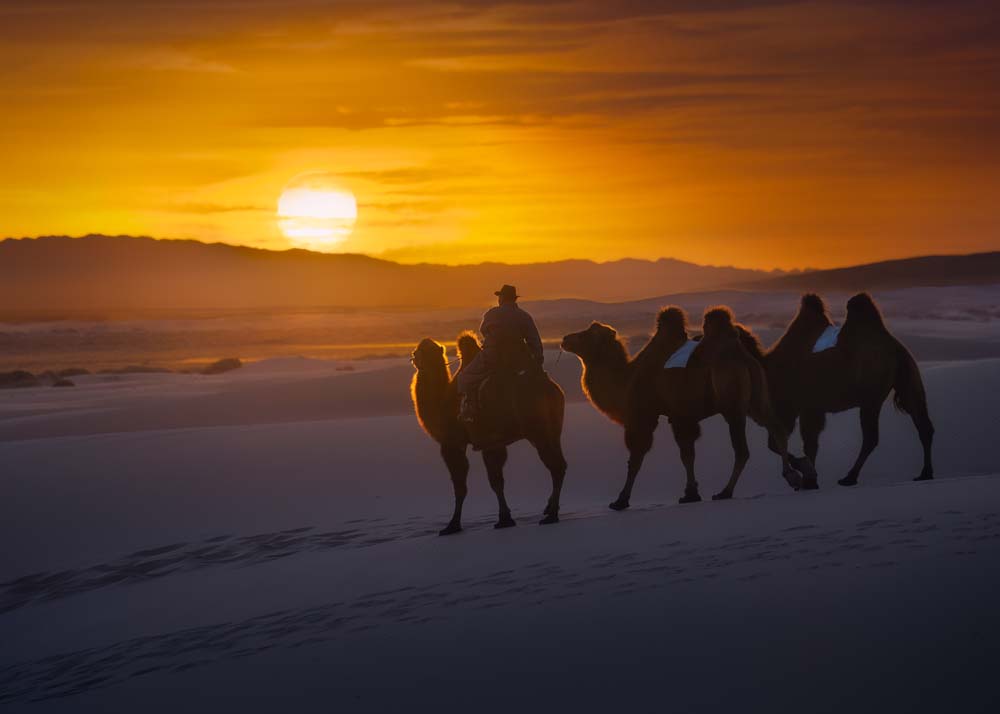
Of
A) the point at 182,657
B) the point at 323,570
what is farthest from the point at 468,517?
the point at 182,657

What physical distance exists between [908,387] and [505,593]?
519cm

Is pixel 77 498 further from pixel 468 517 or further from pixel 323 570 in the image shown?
pixel 323 570

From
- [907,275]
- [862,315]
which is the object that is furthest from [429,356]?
[907,275]

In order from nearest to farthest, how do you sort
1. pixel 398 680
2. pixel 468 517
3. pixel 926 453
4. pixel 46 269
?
pixel 398 680 → pixel 926 453 → pixel 468 517 → pixel 46 269

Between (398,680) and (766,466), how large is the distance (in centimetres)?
949

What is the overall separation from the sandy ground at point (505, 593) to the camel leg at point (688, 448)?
0.77m

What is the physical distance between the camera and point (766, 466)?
14648 millimetres

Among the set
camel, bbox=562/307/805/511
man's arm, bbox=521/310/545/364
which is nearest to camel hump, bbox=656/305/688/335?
camel, bbox=562/307/805/511

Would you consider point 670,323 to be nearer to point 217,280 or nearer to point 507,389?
point 507,389

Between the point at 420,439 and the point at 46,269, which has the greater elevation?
the point at 46,269

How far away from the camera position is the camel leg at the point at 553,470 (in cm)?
997

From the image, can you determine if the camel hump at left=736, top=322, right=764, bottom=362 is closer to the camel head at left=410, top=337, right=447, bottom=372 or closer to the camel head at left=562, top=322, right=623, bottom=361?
the camel head at left=562, top=322, right=623, bottom=361

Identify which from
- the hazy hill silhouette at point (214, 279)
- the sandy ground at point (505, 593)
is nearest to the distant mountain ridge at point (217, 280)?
the hazy hill silhouette at point (214, 279)

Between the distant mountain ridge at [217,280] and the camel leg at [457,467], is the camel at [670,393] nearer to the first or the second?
the camel leg at [457,467]
